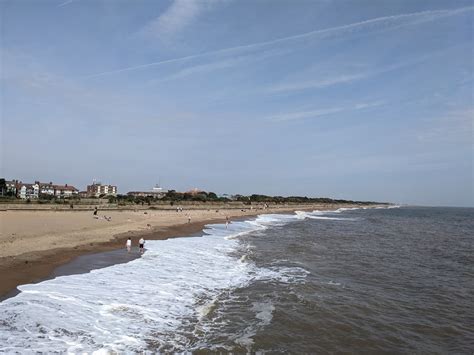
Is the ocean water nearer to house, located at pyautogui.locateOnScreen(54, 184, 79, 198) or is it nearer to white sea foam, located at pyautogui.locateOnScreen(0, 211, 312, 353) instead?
white sea foam, located at pyautogui.locateOnScreen(0, 211, 312, 353)

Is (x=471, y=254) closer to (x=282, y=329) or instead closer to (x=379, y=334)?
(x=379, y=334)

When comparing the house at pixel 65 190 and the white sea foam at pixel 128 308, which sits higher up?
the house at pixel 65 190

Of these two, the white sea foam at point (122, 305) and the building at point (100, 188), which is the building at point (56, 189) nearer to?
the building at point (100, 188)

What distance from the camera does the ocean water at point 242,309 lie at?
830 cm

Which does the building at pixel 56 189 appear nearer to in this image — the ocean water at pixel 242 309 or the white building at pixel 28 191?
the white building at pixel 28 191

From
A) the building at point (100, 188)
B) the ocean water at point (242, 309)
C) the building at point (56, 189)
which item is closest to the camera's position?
the ocean water at point (242, 309)

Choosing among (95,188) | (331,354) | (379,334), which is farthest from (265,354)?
(95,188)

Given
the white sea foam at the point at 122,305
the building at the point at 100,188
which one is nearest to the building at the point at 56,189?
the building at the point at 100,188

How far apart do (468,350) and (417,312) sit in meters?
2.79

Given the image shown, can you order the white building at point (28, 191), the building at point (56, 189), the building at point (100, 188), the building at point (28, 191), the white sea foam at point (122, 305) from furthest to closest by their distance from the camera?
the building at point (100, 188), the building at point (56, 189), the white building at point (28, 191), the building at point (28, 191), the white sea foam at point (122, 305)

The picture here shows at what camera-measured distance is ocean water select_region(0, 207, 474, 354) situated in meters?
8.30

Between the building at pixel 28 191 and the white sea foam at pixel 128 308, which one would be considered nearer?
the white sea foam at pixel 128 308

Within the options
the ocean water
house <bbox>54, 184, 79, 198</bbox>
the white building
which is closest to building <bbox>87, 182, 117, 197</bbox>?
house <bbox>54, 184, 79, 198</bbox>

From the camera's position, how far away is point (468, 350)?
8.76m
